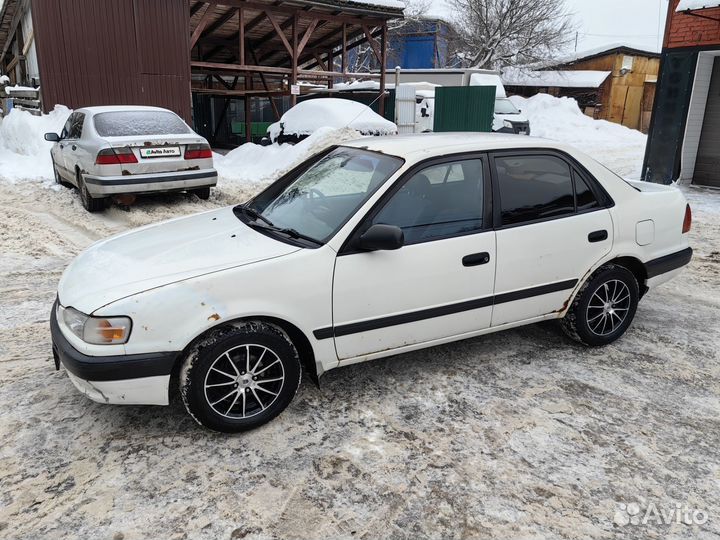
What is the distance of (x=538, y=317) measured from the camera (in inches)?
155

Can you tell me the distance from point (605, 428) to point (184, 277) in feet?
8.02

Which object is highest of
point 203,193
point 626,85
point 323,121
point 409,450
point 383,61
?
point 383,61

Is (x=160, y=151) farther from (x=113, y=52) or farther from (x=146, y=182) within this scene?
(x=113, y=52)

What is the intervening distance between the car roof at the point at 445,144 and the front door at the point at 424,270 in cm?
9

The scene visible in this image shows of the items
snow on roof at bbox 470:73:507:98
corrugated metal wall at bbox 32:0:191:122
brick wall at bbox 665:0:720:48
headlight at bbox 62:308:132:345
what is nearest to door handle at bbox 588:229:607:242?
Result: headlight at bbox 62:308:132:345

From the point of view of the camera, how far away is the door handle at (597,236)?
3.95 meters

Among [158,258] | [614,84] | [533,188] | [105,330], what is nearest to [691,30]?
[533,188]

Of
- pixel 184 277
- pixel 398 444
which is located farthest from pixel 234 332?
pixel 398 444

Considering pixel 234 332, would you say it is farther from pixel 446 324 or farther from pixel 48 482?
pixel 446 324

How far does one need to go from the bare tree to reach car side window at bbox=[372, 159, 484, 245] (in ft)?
108

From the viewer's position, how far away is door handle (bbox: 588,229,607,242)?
3.95 m

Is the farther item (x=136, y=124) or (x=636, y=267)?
(x=136, y=124)

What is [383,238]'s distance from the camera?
3100 mm

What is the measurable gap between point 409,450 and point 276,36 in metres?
18.0
